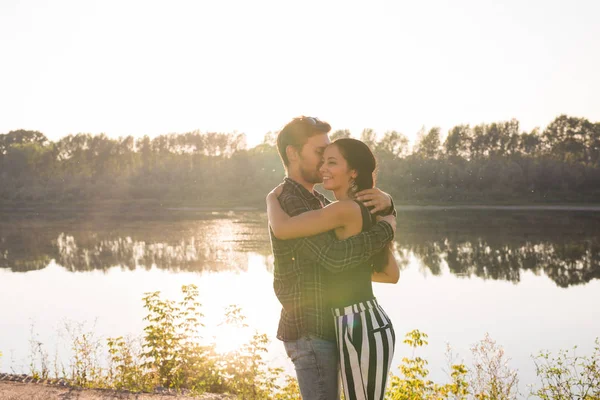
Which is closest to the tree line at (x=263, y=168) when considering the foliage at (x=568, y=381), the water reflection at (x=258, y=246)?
the water reflection at (x=258, y=246)

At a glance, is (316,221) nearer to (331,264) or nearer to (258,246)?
(331,264)

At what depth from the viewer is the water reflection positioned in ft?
71.1

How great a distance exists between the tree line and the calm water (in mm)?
31197

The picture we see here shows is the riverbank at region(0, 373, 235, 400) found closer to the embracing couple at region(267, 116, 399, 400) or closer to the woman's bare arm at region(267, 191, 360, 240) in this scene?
the embracing couple at region(267, 116, 399, 400)

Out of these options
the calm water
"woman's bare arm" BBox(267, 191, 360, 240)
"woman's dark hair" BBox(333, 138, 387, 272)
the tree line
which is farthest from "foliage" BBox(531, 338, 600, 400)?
the tree line

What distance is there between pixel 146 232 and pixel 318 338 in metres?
33.5

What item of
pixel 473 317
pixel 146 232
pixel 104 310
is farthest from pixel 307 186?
pixel 146 232

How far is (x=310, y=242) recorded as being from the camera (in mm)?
2564

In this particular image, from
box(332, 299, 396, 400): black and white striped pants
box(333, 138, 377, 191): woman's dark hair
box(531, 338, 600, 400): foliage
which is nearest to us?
box(332, 299, 396, 400): black and white striped pants

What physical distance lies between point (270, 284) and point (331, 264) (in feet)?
54.0

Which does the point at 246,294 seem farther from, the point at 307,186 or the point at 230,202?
the point at 230,202

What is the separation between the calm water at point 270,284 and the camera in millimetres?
11961

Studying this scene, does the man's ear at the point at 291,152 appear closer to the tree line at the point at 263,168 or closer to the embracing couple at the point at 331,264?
the embracing couple at the point at 331,264

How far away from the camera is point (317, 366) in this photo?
2584mm
